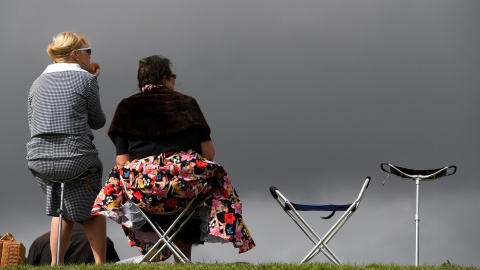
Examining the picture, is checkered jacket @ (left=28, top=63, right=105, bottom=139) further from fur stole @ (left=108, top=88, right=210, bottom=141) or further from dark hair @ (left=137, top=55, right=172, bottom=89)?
dark hair @ (left=137, top=55, right=172, bottom=89)

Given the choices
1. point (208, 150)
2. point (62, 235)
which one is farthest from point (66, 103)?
point (208, 150)

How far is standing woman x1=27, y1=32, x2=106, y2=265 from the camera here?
647 centimetres

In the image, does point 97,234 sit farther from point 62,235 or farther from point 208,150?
Answer: point 208,150

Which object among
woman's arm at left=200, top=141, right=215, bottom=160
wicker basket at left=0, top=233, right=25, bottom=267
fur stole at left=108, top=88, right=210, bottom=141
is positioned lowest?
wicker basket at left=0, top=233, right=25, bottom=267

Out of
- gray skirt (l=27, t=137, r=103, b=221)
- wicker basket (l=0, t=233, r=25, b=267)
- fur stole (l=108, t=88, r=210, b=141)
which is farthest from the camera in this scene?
wicker basket (l=0, t=233, r=25, b=267)

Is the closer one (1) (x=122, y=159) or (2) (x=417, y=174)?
(1) (x=122, y=159)

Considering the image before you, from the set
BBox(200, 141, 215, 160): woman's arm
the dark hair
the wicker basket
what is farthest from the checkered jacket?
the wicker basket

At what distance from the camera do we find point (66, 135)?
21.3 feet

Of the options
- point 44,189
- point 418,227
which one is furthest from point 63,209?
point 418,227

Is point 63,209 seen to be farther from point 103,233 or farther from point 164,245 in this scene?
point 164,245

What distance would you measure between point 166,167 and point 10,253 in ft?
8.08

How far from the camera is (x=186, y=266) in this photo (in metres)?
6.01

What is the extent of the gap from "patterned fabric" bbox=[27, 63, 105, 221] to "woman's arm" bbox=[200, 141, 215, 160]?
0.86m

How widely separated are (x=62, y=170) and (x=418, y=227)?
350 centimetres
